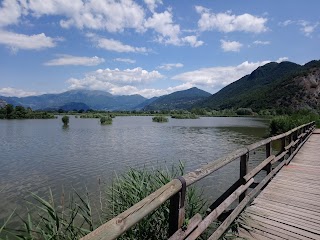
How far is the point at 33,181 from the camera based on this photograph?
1498 cm

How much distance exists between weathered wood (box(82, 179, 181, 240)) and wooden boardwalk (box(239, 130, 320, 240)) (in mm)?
2570

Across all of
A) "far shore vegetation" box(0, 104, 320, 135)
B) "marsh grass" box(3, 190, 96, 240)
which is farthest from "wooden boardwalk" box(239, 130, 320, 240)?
"far shore vegetation" box(0, 104, 320, 135)

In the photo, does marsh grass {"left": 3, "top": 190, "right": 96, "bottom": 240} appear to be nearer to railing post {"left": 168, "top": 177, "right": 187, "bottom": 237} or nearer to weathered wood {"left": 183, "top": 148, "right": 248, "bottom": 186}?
railing post {"left": 168, "top": 177, "right": 187, "bottom": 237}

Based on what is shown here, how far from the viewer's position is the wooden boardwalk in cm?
505

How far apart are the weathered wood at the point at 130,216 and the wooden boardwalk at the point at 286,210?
8.43 ft

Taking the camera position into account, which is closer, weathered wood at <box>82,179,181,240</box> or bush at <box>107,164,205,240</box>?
weathered wood at <box>82,179,181,240</box>

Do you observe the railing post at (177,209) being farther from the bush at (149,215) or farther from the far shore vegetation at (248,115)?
the far shore vegetation at (248,115)

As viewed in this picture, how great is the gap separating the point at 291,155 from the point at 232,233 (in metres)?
8.93

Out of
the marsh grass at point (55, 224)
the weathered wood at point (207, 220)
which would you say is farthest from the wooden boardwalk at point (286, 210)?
the marsh grass at point (55, 224)

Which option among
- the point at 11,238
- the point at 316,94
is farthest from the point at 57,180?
the point at 316,94

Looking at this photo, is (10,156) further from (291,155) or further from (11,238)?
(291,155)

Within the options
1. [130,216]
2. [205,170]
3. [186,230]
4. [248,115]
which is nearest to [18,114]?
[248,115]

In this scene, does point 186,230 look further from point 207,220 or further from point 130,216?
point 130,216

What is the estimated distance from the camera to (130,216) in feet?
8.19
